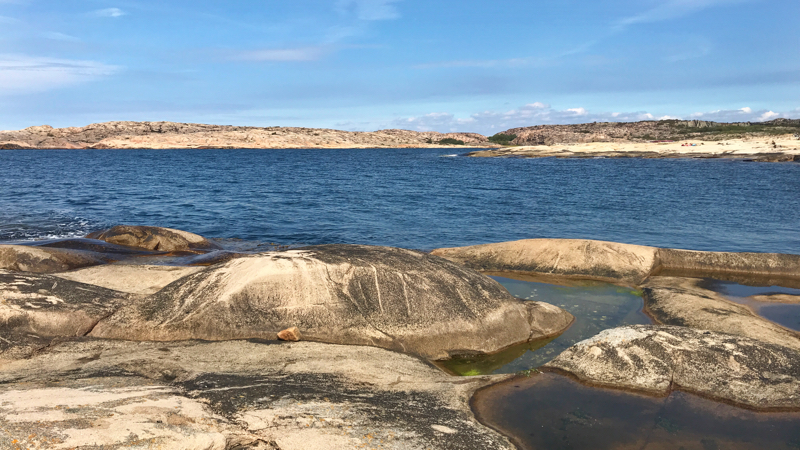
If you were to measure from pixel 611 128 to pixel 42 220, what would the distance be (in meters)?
138

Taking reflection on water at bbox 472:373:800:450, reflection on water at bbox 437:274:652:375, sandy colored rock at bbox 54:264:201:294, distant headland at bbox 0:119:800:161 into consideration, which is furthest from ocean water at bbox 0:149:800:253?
distant headland at bbox 0:119:800:161

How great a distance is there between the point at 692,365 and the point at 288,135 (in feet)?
499

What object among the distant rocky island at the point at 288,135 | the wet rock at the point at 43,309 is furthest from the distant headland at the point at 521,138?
the wet rock at the point at 43,309

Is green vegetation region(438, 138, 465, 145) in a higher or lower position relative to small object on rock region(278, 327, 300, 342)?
higher

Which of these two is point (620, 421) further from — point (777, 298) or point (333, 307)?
point (777, 298)

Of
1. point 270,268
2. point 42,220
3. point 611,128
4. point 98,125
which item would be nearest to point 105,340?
point 270,268

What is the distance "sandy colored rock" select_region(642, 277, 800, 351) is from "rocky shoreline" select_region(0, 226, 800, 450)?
0.18 ft

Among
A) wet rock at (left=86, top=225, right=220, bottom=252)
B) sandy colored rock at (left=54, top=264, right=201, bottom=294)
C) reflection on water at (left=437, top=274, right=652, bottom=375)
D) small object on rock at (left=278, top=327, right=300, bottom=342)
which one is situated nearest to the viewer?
small object on rock at (left=278, top=327, right=300, bottom=342)

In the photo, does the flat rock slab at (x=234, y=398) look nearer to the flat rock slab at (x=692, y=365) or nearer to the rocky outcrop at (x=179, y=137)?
the flat rock slab at (x=692, y=365)

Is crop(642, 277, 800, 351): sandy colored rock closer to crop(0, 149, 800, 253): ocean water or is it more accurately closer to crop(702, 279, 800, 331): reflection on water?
crop(702, 279, 800, 331): reflection on water

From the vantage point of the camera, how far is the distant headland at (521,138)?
84.0 m

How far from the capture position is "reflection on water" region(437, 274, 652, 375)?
941cm

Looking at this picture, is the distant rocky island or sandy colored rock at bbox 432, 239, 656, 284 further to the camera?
the distant rocky island

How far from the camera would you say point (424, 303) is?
32.1ft
